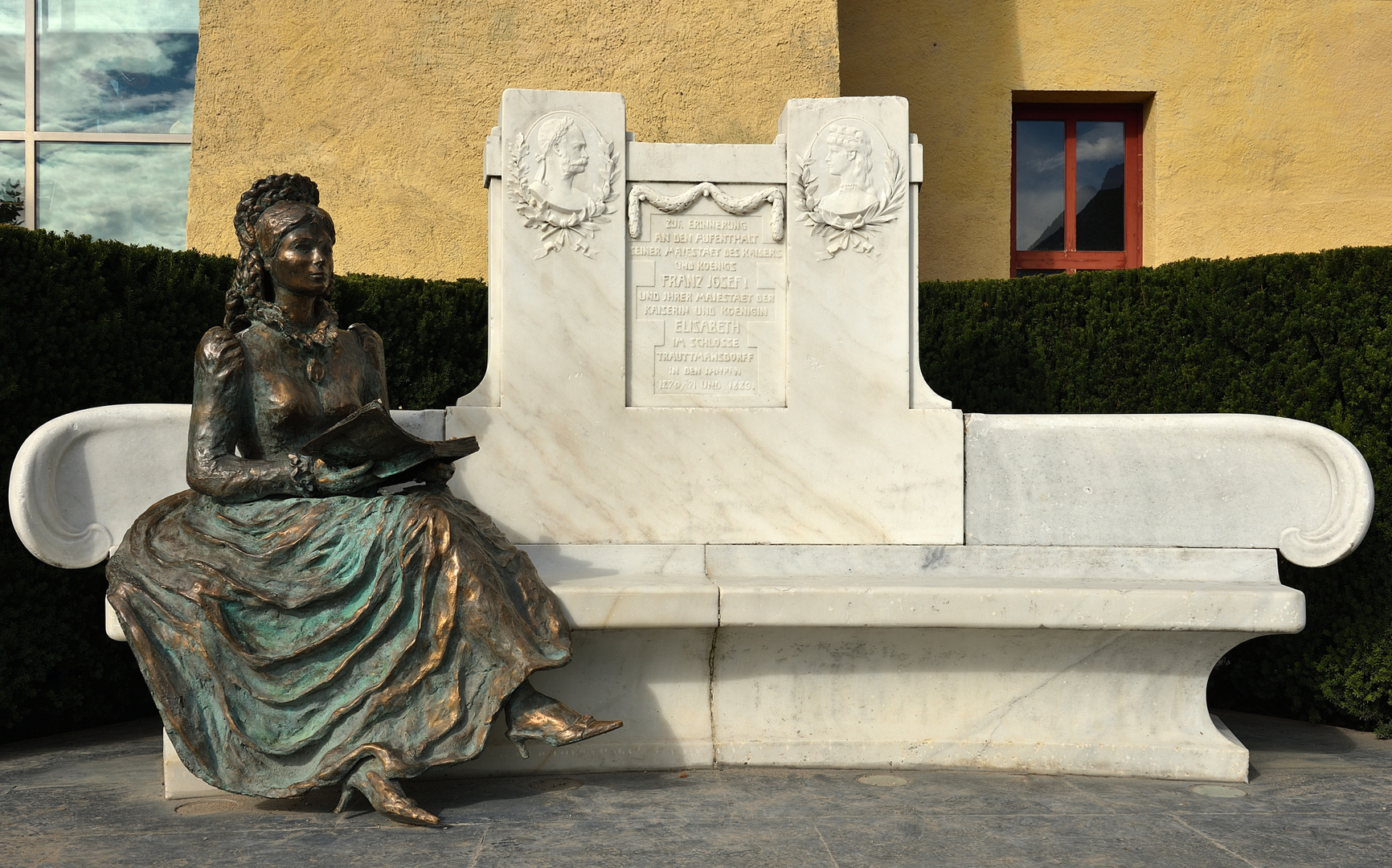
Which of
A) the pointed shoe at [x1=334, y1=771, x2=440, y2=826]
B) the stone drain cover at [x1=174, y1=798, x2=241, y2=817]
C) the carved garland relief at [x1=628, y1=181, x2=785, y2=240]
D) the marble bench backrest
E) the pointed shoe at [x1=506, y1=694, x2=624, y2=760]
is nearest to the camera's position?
the pointed shoe at [x1=334, y1=771, x2=440, y2=826]

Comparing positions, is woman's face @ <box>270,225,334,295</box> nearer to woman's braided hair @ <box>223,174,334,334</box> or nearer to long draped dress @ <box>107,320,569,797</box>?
woman's braided hair @ <box>223,174,334,334</box>

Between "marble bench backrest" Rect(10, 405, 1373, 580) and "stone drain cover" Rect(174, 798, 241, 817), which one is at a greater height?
"marble bench backrest" Rect(10, 405, 1373, 580)

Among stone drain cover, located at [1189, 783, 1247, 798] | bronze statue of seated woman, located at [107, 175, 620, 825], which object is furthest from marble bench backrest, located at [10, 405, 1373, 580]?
stone drain cover, located at [1189, 783, 1247, 798]

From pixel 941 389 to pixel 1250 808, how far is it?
326cm

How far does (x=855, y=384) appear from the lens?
14.9 feet

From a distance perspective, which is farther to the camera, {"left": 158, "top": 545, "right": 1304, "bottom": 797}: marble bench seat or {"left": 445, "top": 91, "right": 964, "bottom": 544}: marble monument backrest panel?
{"left": 445, "top": 91, "right": 964, "bottom": 544}: marble monument backrest panel

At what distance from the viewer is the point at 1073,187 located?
26.5 feet

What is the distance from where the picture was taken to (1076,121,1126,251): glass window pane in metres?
8.02

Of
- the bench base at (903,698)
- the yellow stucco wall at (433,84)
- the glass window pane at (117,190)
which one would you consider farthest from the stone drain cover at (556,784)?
the glass window pane at (117,190)

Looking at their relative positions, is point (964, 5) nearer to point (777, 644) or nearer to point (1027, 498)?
point (1027, 498)

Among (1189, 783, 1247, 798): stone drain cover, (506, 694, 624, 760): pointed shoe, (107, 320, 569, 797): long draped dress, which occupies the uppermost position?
(107, 320, 569, 797): long draped dress

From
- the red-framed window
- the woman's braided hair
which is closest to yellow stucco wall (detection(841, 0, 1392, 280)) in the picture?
the red-framed window

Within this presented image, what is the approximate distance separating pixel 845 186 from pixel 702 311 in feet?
2.47

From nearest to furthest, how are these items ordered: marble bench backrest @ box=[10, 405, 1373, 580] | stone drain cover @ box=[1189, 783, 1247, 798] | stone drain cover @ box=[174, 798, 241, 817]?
1. stone drain cover @ box=[174, 798, 241, 817]
2. stone drain cover @ box=[1189, 783, 1247, 798]
3. marble bench backrest @ box=[10, 405, 1373, 580]
